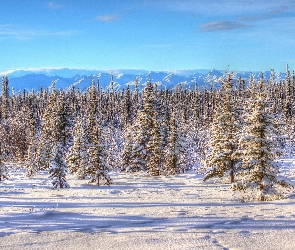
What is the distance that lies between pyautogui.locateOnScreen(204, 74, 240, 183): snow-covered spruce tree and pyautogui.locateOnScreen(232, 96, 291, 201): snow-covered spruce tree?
7.77 m

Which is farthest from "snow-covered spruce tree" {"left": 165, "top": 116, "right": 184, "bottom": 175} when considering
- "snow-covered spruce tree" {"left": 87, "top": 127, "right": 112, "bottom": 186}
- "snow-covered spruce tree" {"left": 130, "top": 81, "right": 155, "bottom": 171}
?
"snow-covered spruce tree" {"left": 87, "top": 127, "right": 112, "bottom": 186}

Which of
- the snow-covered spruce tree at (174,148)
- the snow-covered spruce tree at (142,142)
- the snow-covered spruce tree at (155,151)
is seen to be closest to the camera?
the snow-covered spruce tree at (155,151)

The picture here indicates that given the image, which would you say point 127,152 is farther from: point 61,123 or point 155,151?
point 61,123

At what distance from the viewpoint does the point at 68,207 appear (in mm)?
16453

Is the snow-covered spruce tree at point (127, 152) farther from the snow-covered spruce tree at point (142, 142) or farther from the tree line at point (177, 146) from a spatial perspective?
the snow-covered spruce tree at point (142, 142)

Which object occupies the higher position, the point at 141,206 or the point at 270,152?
the point at 270,152

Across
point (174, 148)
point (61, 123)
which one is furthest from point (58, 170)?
point (61, 123)

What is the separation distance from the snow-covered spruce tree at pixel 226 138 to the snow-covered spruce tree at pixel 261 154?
777 centimetres

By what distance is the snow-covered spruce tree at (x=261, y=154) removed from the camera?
1897 cm

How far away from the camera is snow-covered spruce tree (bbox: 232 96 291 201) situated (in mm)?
18969

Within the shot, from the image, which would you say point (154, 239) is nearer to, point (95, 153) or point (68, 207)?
point (68, 207)

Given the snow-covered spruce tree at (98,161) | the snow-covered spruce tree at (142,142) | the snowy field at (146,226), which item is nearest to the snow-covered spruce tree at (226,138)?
the snow-covered spruce tree at (98,161)

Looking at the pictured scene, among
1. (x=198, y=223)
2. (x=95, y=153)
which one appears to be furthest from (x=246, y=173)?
(x=95, y=153)

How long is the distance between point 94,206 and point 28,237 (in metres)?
6.36
